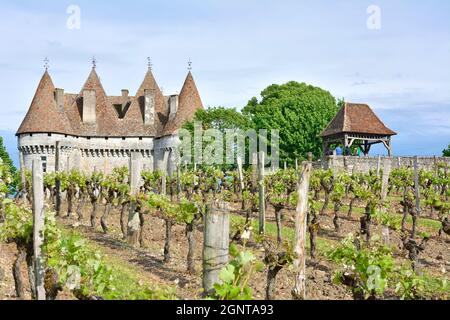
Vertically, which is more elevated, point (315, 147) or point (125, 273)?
point (315, 147)

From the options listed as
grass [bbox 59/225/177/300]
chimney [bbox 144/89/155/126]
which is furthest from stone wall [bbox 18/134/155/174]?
grass [bbox 59/225/177/300]

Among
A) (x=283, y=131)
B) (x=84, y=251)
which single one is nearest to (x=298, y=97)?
(x=283, y=131)

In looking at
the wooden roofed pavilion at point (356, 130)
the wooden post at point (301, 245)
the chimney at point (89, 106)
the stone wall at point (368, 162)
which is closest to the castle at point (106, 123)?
the chimney at point (89, 106)

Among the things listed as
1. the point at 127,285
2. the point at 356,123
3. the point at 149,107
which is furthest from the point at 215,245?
the point at 149,107

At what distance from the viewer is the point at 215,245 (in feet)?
21.9

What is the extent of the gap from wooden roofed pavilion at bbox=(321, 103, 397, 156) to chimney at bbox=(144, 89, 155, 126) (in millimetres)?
14375

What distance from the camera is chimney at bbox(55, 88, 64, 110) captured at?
1975 inches

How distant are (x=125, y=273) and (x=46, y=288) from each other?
389 centimetres

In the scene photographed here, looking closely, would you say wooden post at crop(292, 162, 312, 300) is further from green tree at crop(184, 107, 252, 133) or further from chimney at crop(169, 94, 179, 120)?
chimney at crop(169, 94, 179, 120)

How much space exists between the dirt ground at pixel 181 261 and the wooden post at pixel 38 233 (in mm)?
1619

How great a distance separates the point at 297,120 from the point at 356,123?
570 cm
